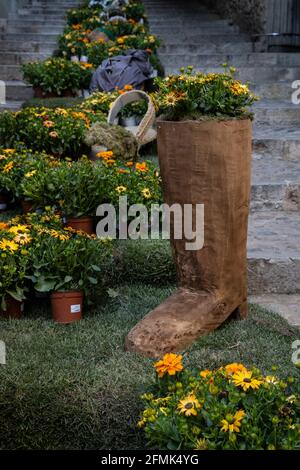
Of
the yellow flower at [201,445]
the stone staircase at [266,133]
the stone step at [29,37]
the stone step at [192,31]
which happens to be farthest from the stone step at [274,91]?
the yellow flower at [201,445]

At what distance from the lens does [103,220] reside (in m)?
4.16

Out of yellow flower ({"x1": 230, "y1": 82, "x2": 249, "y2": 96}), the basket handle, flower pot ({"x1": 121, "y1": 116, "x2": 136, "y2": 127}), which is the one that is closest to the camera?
yellow flower ({"x1": 230, "y1": 82, "x2": 249, "y2": 96})

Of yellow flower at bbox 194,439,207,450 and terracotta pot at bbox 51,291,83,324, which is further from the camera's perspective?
terracotta pot at bbox 51,291,83,324

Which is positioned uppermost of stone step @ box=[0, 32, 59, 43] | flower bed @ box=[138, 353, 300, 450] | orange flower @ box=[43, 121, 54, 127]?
stone step @ box=[0, 32, 59, 43]

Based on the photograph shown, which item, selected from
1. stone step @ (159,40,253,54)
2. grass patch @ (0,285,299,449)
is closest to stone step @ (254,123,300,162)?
grass patch @ (0,285,299,449)

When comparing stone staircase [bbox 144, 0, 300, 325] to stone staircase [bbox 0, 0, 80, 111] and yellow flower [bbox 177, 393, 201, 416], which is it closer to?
yellow flower [bbox 177, 393, 201, 416]

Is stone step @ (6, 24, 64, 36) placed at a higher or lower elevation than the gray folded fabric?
higher

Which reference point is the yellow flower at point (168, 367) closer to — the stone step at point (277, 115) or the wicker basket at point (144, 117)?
the wicker basket at point (144, 117)

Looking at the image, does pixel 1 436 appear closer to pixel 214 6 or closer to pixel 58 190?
pixel 58 190

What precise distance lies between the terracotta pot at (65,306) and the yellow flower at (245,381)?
50.6 inches

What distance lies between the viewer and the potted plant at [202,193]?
2900 millimetres

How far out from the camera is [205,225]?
300 cm

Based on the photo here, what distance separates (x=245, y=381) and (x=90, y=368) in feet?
2.53

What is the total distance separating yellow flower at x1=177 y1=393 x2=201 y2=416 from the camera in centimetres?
209
